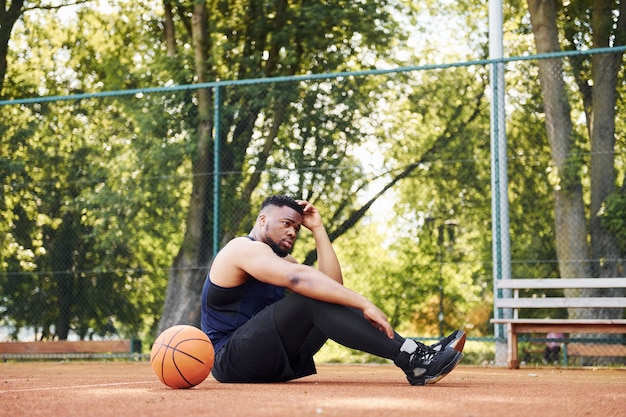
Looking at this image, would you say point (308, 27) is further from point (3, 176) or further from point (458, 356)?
point (458, 356)

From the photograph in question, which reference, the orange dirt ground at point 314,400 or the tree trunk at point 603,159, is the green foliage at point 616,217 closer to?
the tree trunk at point 603,159

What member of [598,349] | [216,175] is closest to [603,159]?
[598,349]

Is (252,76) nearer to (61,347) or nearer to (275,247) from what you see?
(61,347)

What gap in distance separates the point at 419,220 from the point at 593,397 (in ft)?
27.0

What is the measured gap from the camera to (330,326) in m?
4.88

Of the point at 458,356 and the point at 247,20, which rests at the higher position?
the point at 247,20

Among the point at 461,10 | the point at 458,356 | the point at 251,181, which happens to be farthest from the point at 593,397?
the point at 461,10

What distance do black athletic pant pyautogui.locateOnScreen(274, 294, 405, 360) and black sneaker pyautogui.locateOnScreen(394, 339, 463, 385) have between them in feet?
0.21

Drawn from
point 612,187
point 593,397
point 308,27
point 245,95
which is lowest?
point 593,397

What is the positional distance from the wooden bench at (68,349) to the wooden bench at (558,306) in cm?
410

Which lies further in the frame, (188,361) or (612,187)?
(612,187)

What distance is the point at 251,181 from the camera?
11859 mm

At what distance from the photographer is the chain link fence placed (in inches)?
455

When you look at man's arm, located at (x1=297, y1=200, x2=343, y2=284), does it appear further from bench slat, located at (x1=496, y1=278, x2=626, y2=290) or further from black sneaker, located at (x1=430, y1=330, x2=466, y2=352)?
bench slat, located at (x1=496, y1=278, x2=626, y2=290)
